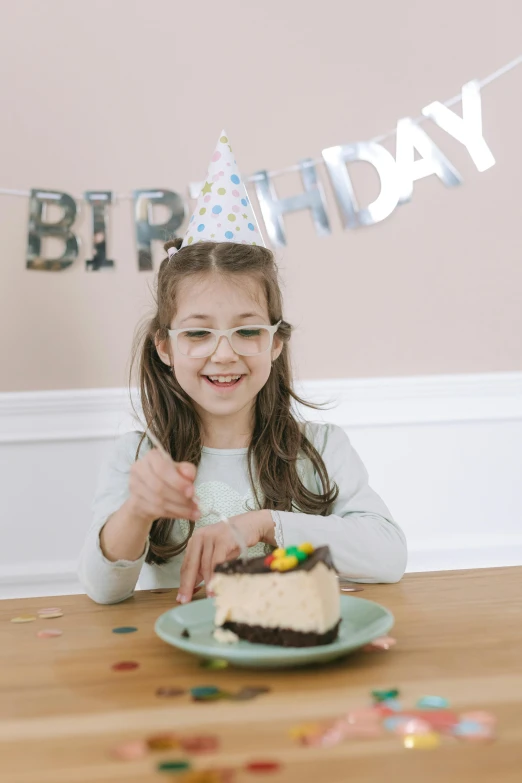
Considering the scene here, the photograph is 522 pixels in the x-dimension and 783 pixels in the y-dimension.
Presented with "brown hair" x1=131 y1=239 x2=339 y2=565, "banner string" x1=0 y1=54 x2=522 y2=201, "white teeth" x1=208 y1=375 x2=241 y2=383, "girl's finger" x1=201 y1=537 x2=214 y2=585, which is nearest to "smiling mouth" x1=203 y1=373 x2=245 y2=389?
"white teeth" x1=208 y1=375 x2=241 y2=383

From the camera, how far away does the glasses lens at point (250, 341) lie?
1.32 meters

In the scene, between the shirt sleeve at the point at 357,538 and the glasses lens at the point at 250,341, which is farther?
the glasses lens at the point at 250,341

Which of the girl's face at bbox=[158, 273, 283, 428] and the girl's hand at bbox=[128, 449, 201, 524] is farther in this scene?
the girl's face at bbox=[158, 273, 283, 428]

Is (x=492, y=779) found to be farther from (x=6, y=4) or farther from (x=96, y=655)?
(x=6, y=4)

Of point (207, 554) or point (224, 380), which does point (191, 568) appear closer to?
point (207, 554)

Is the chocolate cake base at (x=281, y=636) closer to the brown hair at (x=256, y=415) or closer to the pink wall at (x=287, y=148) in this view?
the brown hair at (x=256, y=415)

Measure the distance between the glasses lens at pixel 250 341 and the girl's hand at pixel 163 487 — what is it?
1.34 ft

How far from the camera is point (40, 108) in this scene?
2088 millimetres

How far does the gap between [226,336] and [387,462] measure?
41.0 inches

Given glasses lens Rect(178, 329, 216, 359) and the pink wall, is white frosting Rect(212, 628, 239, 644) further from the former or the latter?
the pink wall

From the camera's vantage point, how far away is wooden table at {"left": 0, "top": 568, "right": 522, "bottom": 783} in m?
0.53

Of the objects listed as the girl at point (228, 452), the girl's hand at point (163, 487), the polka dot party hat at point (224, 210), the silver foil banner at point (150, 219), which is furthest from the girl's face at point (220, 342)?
the silver foil banner at point (150, 219)

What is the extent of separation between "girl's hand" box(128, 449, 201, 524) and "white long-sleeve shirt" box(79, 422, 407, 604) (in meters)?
0.18

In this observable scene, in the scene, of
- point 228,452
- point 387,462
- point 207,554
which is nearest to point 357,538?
point 207,554
